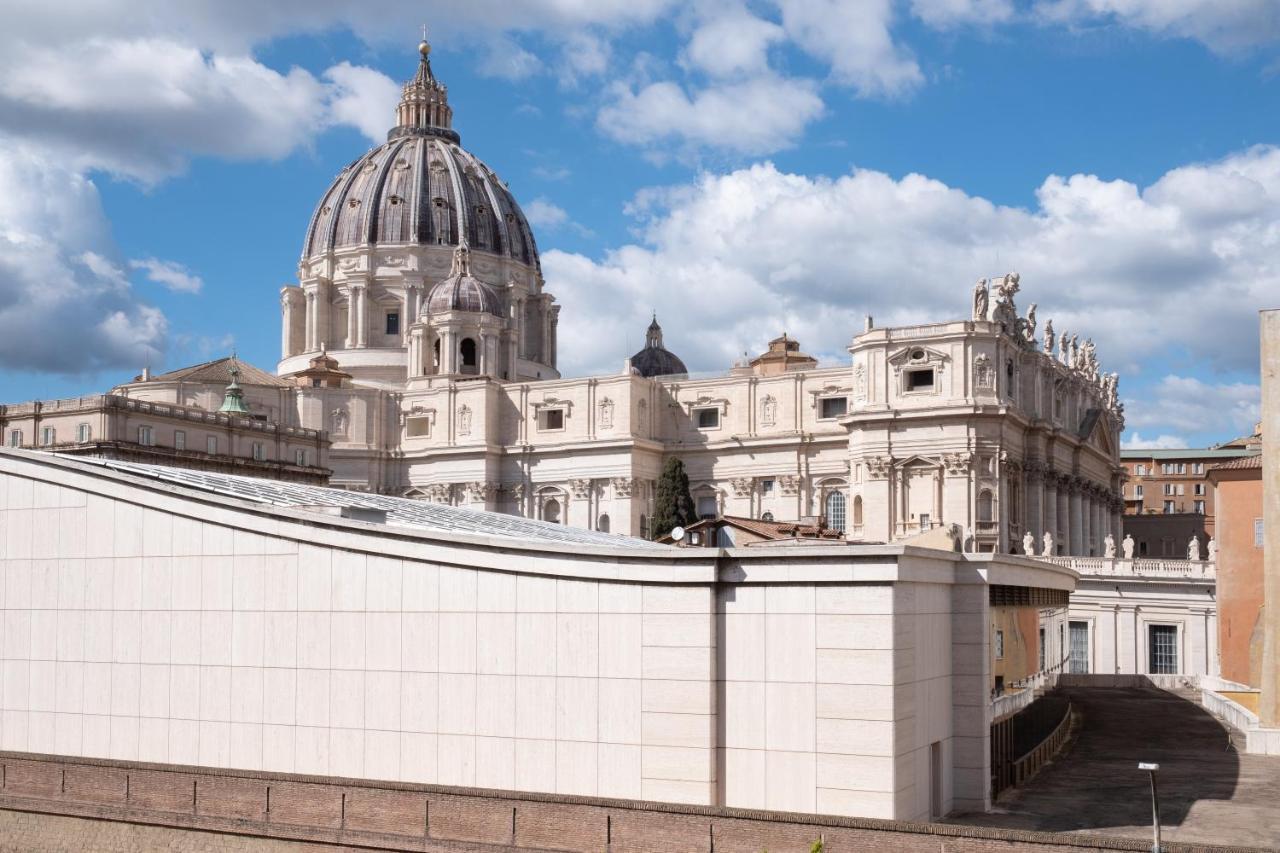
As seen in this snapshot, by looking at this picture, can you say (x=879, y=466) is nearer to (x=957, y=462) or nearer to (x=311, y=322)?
(x=957, y=462)

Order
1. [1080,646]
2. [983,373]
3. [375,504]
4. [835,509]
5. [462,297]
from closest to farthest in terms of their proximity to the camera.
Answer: [375,504]
[1080,646]
[983,373]
[835,509]
[462,297]

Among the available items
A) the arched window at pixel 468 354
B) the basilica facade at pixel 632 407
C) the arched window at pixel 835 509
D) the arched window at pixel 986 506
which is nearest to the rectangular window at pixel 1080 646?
the basilica facade at pixel 632 407

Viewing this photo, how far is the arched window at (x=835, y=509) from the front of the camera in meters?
101

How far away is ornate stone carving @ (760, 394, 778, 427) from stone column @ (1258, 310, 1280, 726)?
2351 inches

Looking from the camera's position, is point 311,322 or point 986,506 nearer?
point 986,506

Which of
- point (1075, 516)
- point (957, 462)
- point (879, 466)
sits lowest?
point (1075, 516)

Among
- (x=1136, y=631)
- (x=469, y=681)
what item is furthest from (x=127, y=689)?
(x=1136, y=631)

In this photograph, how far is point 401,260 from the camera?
5546 inches

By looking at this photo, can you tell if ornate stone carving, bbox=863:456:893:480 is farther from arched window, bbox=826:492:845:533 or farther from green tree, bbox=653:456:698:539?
green tree, bbox=653:456:698:539

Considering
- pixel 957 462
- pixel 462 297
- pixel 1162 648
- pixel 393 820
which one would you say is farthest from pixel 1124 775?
pixel 462 297

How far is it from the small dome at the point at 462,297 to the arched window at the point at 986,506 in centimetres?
4927

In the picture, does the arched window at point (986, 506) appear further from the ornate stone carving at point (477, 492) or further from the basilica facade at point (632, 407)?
the ornate stone carving at point (477, 492)

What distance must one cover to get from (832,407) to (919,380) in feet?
37.4

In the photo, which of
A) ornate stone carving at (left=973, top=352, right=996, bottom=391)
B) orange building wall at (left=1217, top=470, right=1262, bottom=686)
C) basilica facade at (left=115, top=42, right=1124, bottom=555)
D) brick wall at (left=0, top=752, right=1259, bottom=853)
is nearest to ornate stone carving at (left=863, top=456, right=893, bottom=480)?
basilica facade at (left=115, top=42, right=1124, bottom=555)
